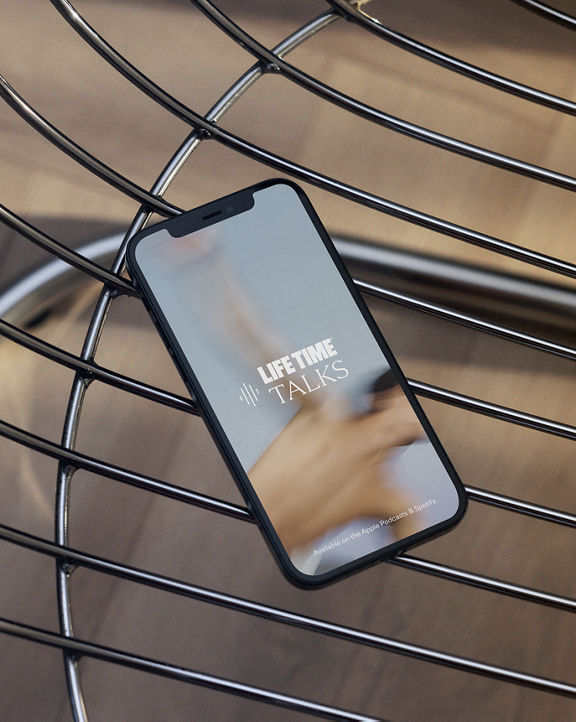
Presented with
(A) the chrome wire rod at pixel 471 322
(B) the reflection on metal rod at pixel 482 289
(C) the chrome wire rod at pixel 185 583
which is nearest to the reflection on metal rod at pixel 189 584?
(C) the chrome wire rod at pixel 185 583

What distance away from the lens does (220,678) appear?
12.5 inches

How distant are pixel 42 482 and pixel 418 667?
28 centimetres

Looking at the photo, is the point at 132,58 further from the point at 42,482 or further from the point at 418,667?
the point at 418,667

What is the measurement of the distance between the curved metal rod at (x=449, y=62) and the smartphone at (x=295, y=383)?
94 mm

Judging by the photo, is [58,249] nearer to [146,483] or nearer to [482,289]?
[146,483]

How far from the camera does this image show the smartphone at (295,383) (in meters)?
0.36

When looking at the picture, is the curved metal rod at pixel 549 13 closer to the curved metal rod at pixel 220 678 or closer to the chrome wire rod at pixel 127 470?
the chrome wire rod at pixel 127 470

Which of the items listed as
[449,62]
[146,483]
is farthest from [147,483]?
[449,62]

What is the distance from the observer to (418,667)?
1.58 feet

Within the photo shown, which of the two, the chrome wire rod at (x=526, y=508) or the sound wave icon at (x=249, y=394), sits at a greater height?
the sound wave icon at (x=249, y=394)

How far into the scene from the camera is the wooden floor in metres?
0.48

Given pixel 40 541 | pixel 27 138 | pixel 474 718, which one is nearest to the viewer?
pixel 40 541

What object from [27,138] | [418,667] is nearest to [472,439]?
[418,667]

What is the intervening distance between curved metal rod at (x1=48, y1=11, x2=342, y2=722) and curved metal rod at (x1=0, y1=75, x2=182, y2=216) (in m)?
0.01
